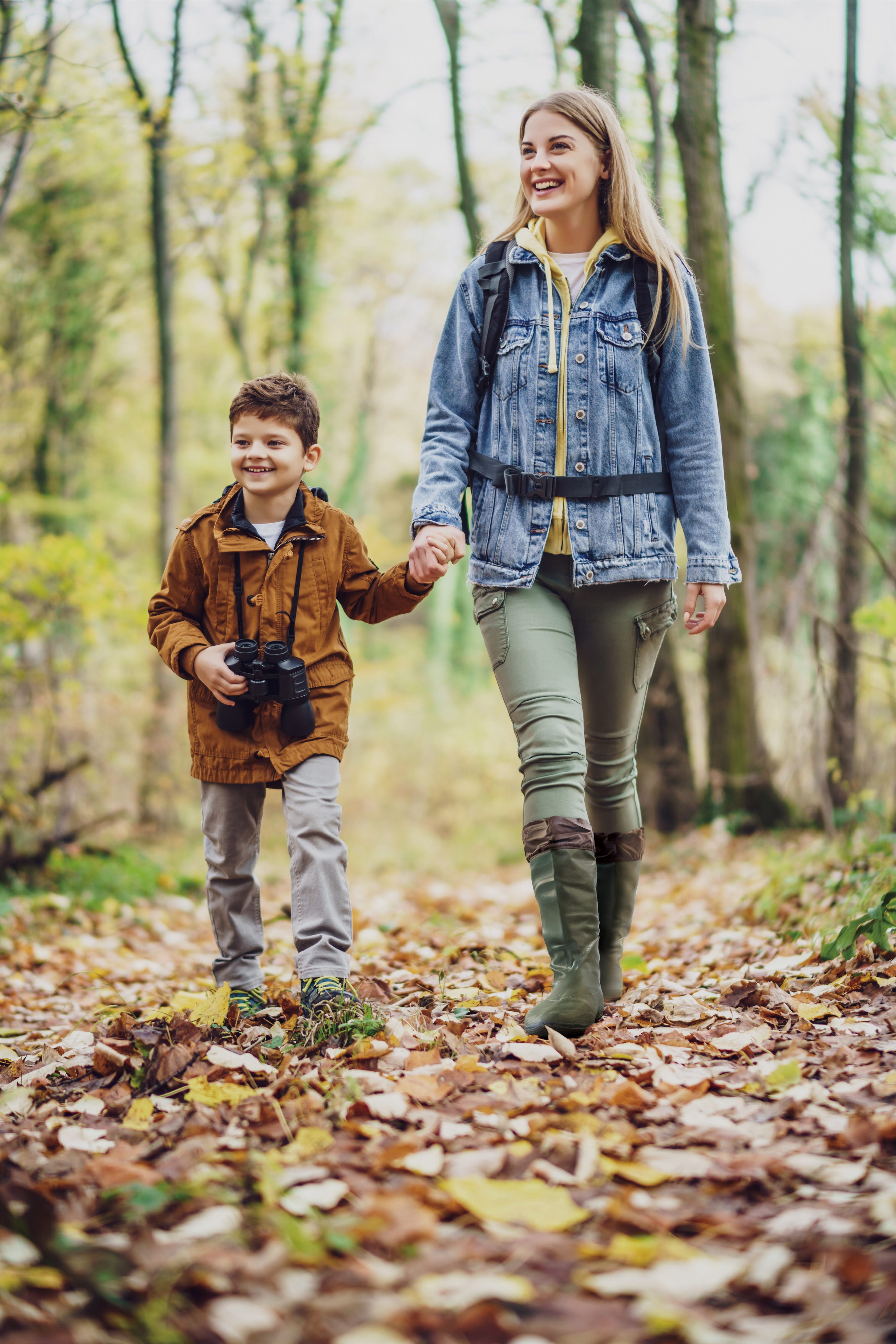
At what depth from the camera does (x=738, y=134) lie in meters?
8.71

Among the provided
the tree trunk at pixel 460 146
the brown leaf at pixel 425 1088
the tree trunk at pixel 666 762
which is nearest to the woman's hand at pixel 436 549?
the brown leaf at pixel 425 1088

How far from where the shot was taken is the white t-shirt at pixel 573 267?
3.01m

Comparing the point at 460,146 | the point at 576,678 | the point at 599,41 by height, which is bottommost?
the point at 576,678

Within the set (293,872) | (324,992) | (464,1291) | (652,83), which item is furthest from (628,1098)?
(652,83)

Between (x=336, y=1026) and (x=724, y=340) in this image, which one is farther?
(x=724, y=340)

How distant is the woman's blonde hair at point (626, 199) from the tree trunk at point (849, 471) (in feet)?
11.9

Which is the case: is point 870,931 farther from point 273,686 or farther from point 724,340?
point 724,340

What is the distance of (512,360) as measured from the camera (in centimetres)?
300

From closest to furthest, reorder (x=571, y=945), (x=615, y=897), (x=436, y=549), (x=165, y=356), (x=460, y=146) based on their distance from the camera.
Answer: (x=571, y=945) → (x=436, y=549) → (x=615, y=897) → (x=460, y=146) → (x=165, y=356)

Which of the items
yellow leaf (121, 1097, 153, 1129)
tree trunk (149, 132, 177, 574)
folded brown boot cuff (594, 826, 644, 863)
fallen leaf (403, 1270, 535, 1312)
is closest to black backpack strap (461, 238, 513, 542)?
folded brown boot cuff (594, 826, 644, 863)

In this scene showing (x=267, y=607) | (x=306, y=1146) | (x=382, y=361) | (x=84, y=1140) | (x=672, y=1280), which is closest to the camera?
(x=672, y=1280)

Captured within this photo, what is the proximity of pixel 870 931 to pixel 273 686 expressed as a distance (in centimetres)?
197

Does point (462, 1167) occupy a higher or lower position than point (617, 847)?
lower

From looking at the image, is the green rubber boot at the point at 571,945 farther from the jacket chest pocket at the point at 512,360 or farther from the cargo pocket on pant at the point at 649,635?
the jacket chest pocket at the point at 512,360
